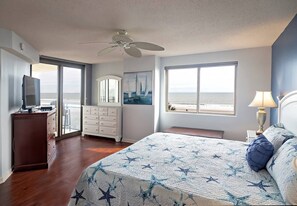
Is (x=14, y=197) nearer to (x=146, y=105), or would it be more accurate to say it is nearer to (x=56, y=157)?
(x=56, y=157)

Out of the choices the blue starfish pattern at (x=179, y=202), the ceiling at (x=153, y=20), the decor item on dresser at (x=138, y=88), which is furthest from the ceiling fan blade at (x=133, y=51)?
the blue starfish pattern at (x=179, y=202)

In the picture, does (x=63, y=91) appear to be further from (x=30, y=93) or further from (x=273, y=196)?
(x=273, y=196)

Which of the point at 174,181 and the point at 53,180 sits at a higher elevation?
the point at 174,181

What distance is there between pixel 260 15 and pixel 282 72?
1073 millimetres

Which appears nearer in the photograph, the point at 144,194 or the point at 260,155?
the point at 144,194

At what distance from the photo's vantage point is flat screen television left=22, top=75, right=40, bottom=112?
3.22 metres

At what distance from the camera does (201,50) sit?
404cm

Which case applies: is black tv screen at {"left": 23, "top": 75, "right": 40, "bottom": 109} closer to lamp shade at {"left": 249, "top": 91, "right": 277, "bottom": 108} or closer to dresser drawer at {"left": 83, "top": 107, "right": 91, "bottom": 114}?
dresser drawer at {"left": 83, "top": 107, "right": 91, "bottom": 114}

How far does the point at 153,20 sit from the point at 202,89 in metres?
2.59

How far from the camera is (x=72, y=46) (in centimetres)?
370

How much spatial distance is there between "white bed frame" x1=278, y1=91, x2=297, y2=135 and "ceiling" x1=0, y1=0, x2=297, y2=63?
1.03m

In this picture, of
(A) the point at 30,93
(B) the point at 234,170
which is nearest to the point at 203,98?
(B) the point at 234,170

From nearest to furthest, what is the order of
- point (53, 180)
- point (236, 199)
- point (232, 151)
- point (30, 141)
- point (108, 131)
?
point (236, 199), point (232, 151), point (53, 180), point (30, 141), point (108, 131)

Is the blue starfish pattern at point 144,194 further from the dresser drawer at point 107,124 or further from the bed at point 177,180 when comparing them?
the dresser drawer at point 107,124
